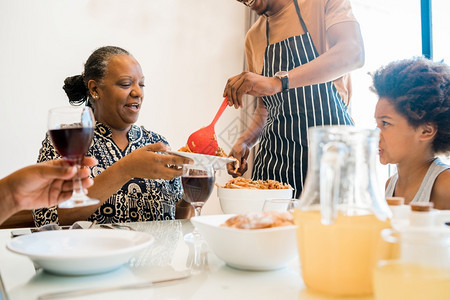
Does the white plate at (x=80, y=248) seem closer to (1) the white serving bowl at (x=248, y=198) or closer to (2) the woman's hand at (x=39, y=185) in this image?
(2) the woman's hand at (x=39, y=185)

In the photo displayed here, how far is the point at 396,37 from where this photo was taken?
121 inches

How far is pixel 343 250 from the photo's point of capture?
0.53 metres

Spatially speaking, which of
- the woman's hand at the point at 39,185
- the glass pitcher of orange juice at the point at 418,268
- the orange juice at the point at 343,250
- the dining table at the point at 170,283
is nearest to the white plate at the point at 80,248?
the dining table at the point at 170,283

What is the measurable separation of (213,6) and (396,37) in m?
1.71

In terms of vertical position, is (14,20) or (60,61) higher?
(14,20)

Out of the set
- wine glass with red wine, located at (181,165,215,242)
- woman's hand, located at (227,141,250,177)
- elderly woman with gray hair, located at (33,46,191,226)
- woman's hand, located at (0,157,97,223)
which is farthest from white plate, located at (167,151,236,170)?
woman's hand, located at (227,141,250,177)

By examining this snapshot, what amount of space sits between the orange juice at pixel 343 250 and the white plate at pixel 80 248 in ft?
0.93

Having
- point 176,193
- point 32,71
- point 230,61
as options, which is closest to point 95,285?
point 176,193

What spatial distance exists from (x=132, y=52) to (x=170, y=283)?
10.1 feet

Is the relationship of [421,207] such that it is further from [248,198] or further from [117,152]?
[117,152]

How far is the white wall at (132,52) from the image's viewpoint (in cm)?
294

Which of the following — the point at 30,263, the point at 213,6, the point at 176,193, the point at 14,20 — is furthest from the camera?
the point at 213,6

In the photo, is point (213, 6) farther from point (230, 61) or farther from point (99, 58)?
point (99, 58)

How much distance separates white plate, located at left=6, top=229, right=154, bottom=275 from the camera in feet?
2.03
